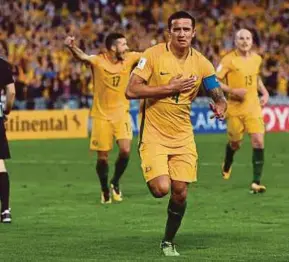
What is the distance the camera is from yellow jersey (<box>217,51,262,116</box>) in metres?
18.3

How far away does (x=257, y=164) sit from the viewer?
692 inches

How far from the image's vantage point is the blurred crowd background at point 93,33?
34938 millimetres

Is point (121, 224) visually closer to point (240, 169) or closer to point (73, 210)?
point (73, 210)

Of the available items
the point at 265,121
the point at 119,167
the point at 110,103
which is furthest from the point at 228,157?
the point at 265,121

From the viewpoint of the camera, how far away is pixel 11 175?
2158cm

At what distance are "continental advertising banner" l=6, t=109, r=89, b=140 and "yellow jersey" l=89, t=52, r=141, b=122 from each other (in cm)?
1562

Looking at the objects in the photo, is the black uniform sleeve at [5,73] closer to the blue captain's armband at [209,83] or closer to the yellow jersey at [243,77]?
the blue captain's armband at [209,83]

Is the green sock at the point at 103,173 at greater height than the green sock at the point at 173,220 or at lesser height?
lesser

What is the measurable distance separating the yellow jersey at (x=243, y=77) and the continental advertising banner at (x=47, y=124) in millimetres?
14437

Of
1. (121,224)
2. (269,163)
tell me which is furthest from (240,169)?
(121,224)

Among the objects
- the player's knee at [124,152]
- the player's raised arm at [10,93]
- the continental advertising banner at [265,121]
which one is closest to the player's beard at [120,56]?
the player's knee at [124,152]

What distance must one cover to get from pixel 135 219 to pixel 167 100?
3356 mm

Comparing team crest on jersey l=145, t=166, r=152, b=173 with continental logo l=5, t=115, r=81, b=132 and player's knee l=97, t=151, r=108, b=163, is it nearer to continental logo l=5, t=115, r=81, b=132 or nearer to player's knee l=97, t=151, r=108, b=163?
player's knee l=97, t=151, r=108, b=163

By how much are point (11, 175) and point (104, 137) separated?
562 centimetres
